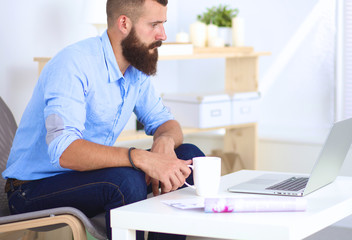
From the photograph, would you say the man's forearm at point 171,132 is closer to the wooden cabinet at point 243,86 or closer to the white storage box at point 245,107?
the white storage box at point 245,107

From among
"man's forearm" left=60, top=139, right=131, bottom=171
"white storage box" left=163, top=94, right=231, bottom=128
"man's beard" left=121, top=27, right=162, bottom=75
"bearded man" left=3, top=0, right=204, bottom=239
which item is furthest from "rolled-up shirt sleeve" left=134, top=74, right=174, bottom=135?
"white storage box" left=163, top=94, right=231, bottom=128

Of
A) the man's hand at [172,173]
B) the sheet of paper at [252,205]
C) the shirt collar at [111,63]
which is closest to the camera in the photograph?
the sheet of paper at [252,205]

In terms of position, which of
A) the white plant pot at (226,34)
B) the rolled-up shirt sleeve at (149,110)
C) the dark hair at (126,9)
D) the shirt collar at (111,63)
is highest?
the dark hair at (126,9)

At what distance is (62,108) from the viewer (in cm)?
171

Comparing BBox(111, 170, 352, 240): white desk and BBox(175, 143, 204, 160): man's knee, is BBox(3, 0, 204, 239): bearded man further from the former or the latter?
BBox(111, 170, 352, 240): white desk

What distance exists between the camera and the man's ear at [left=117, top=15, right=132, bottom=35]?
2.02 meters

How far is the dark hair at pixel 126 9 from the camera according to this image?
1.99 m

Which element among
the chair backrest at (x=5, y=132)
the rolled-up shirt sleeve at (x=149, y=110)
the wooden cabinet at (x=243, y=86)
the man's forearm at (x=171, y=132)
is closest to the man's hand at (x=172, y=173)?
the man's forearm at (x=171, y=132)

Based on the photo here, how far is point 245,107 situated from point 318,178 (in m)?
1.97

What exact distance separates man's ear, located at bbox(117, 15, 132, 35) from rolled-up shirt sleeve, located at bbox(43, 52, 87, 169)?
273mm

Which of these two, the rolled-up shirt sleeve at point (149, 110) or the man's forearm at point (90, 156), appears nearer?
the man's forearm at point (90, 156)

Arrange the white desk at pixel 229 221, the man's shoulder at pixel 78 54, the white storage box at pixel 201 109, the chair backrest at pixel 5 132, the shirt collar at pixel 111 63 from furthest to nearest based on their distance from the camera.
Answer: the white storage box at pixel 201 109, the chair backrest at pixel 5 132, the shirt collar at pixel 111 63, the man's shoulder at pixel 78 54, the white desk at pixel 229 221

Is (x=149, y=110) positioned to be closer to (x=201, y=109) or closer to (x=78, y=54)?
(x=78, y=54)

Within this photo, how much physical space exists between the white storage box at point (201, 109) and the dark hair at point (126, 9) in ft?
4.30
